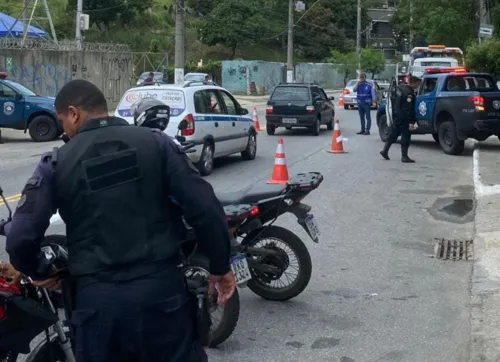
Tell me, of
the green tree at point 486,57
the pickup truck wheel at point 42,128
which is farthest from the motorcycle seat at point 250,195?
the green tree at point 486,57

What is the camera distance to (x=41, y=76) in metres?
30.0

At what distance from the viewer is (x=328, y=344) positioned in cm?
599

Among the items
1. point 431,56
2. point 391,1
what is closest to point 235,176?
point 431,56

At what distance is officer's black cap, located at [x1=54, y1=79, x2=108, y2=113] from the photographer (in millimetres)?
3381

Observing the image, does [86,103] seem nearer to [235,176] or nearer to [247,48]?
[235,176]

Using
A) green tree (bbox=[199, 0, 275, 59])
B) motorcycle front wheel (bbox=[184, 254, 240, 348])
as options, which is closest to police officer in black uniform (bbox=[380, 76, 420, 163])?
motorcycle front wheel (bbox=[184, 254, 240, 348])

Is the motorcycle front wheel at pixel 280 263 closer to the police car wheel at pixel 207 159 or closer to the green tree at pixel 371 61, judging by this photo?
the police car wheel at pixel 207 159

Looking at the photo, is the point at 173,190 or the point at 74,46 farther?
the point at 74,46

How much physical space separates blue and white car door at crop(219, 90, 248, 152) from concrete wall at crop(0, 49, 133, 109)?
48.1 ft

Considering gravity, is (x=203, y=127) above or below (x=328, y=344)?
above

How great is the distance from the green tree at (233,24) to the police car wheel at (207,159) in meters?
54.3

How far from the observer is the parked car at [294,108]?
77.6 ft

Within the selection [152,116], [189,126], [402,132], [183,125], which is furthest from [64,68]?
[152,116]

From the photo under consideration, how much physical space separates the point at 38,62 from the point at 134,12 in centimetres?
4203
